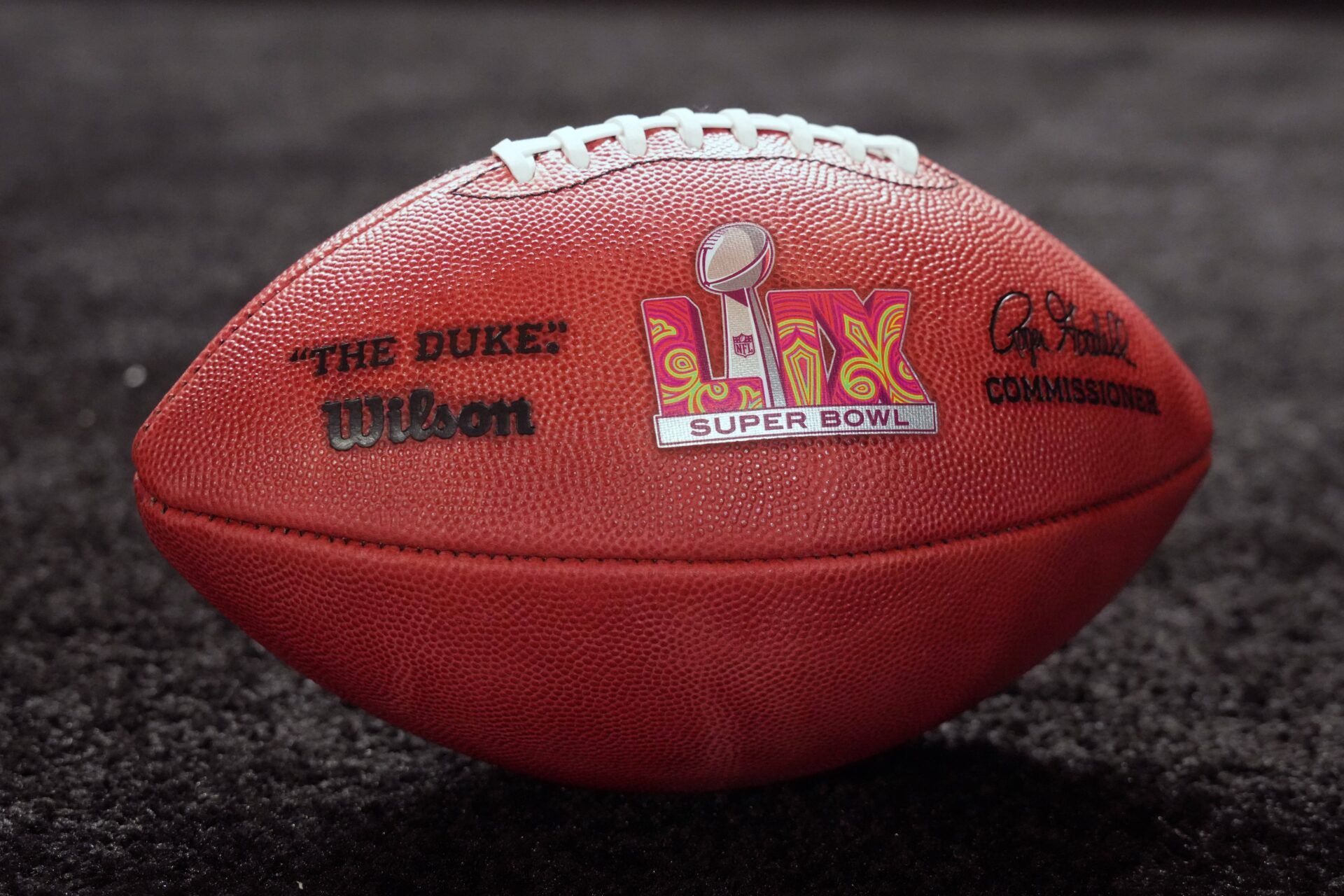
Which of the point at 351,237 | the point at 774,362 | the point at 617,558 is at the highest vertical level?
the point at 351,237

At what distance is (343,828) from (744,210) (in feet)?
1.86

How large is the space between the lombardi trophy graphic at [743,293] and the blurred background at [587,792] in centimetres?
37

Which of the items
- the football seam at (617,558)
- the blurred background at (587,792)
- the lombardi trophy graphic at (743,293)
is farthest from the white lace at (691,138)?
the blurred background at (587,792)

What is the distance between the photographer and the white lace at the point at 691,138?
1.05 meters

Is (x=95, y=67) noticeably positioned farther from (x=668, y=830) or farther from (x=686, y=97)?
(x=668, y=830)

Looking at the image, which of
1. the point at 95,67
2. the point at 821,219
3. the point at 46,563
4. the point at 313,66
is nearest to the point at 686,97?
the point at 313,66

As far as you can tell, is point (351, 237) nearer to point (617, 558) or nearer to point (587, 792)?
point (617, 558)

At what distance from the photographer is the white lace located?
105 cm

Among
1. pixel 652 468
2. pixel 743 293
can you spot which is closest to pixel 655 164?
pixel 743 293

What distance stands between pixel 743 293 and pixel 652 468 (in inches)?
5.6

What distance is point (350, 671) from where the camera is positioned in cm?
99

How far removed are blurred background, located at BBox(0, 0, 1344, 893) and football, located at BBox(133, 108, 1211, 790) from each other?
0.28ft

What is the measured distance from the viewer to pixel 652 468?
91 cm
